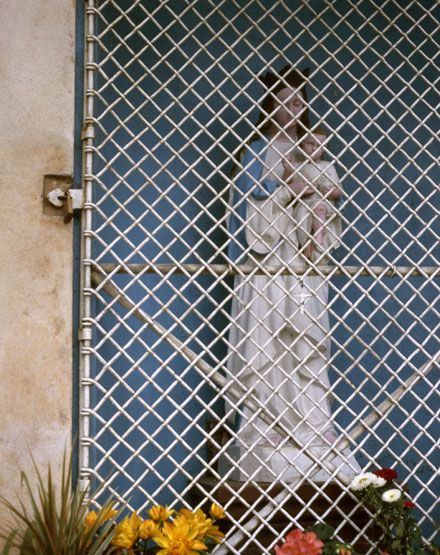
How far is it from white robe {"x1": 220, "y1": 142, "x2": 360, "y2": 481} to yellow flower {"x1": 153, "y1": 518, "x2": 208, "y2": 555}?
0.71 m

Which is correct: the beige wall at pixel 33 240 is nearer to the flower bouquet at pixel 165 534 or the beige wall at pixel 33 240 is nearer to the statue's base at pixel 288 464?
the flower bouquet at pixel 165 534

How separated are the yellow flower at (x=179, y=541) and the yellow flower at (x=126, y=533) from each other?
0.31 feet

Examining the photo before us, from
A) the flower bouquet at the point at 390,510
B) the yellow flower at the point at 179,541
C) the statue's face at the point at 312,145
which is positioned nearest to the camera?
the yellow flower at the point at 179,541

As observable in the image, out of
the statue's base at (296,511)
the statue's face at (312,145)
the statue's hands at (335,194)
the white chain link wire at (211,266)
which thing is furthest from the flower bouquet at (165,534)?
the statue's face at (312,145)

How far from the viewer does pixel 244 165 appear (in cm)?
520

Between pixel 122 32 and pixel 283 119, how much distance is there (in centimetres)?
93

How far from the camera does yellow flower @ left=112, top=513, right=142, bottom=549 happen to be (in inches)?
156

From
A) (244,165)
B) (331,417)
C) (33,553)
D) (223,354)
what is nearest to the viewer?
(33,553)

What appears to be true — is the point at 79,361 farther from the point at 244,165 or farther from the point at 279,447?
the point at 244,165

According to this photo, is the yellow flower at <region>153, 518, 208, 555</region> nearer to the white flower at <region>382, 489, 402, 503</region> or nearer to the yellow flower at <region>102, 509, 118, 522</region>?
the yellow flower at <region>102, 509, 118, 522</region>

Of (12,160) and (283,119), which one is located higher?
(283,119)

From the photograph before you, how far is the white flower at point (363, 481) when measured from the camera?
4.46m

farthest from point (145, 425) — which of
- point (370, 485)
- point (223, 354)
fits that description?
point (370, 485)

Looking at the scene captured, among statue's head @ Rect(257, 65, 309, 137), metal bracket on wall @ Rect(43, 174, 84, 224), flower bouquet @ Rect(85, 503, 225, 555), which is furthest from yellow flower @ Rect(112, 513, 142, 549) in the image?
statue's head @ Rect(257, 65, 309, 137)
